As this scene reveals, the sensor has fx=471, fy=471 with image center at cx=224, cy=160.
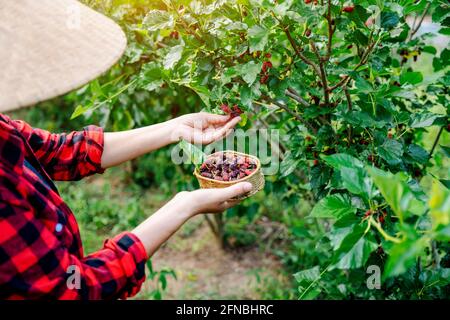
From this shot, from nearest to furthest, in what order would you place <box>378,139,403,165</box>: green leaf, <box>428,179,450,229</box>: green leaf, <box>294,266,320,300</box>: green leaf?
<box>428,179,450,229</box>: green leaf, <box>378,139,403,165</box>: green leaf, <box>294,266,320,300</box>: green leaf

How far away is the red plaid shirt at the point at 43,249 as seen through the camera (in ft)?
3.05

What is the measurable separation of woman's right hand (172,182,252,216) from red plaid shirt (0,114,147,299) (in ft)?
0.52

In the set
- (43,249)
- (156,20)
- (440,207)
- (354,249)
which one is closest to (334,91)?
(156,20)

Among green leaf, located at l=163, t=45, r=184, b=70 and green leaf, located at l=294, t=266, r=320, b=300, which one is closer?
green leaf, located at l=163, t=45, r=184, b=70

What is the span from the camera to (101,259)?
3.55 feet

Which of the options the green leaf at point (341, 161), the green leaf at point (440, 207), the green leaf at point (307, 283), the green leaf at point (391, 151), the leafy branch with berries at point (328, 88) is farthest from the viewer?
the green leaf at point (307, 283)

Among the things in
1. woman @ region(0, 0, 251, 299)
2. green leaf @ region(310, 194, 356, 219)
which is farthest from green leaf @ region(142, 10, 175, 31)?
green leaf @ region(310, 194, 356, 219)

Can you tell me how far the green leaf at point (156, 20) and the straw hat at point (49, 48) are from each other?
288 mm

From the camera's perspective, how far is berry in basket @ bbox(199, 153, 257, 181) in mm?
1402

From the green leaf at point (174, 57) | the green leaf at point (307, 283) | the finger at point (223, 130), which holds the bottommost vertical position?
the green leaf at point (307, 283)

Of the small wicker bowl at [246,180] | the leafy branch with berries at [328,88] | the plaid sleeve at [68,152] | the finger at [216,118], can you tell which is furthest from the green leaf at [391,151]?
the plaid sleeve at [68,152]

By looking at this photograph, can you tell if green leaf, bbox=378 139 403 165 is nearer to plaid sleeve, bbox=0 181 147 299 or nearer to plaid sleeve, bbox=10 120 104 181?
plaid sleeve, bbox=0 181 147 299

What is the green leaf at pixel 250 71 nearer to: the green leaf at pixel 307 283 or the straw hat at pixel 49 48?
the straw hat at pixel 49 48
